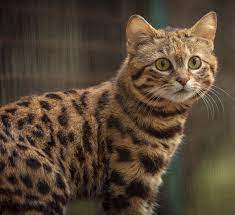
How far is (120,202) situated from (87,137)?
24cm

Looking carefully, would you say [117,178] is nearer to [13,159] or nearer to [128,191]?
[128,191]

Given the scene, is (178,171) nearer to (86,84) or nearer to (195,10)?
(86,84)

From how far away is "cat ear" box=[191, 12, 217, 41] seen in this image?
1.92 m

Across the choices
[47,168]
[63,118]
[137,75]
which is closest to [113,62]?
[137,75]

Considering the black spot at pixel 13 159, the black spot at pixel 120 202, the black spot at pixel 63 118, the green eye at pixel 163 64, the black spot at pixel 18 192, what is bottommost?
the black spot at pixel 120 202

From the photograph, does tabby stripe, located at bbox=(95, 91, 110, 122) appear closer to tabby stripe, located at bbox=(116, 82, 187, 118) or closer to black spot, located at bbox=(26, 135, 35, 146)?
tabby stripe, located at bbox=(116, 82, 187, 118)

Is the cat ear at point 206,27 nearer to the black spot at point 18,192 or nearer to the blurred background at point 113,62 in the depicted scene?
the blurred background at point 113,62

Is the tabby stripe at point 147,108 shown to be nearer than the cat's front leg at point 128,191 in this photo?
No

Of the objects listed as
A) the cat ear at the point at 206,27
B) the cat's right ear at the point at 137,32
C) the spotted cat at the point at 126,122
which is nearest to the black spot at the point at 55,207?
the spotted cat at the point at 126,122

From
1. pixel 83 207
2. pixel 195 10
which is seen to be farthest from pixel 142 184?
pixel 195 10

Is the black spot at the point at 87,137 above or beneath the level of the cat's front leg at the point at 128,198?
above

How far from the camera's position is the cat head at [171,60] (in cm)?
184

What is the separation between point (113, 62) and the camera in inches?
83.0

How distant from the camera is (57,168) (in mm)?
1747
